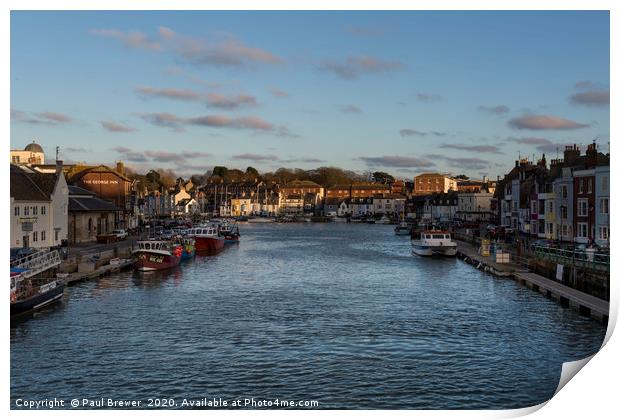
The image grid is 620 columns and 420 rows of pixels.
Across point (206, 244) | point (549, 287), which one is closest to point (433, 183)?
point (206, 244)

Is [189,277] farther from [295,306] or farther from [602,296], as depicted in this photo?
[602,296]

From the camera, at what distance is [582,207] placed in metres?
46.7

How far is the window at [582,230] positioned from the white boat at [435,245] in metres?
13.9

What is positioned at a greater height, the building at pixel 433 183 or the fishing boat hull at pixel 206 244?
the building at pixel 433 183

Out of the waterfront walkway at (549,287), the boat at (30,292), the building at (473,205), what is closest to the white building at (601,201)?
the waterfront walkway at (549,287)

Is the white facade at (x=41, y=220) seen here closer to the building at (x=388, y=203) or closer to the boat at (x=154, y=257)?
the boat at (x=154, y=257)

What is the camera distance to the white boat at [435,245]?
59469mm

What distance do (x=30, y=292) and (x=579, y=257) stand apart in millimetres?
26583

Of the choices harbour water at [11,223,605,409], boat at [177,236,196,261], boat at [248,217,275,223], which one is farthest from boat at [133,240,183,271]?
boat at [248,217,275,223]

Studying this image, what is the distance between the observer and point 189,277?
145ft

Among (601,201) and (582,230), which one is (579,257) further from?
(582,230)

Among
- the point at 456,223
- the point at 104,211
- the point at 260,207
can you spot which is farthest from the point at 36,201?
the point at 260,207

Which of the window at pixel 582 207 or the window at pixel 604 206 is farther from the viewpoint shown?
the window at pixel 582 207

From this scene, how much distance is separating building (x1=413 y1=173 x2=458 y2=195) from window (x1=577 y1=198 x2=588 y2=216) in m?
128
